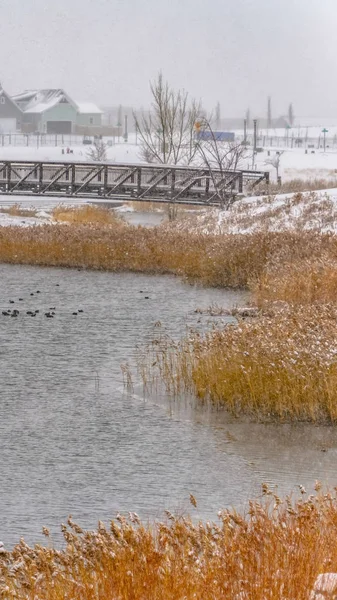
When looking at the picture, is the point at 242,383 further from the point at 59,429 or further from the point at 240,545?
the point at 240,545

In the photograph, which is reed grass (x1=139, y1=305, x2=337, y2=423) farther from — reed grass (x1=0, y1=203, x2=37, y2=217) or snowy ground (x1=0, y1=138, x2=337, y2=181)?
snowy ground (x1=0, y1=138, x2=337, y2=181)

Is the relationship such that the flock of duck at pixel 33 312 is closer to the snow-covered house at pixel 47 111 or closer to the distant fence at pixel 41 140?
the distant fence at pixel 41 140

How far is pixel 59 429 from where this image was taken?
14.3m

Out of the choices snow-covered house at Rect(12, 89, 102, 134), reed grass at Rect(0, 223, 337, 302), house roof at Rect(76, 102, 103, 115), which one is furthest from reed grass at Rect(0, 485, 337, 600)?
house roof at Rect(76, 102, 103, 115)

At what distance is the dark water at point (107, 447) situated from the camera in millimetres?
11188

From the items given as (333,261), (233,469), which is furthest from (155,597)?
(333,261)

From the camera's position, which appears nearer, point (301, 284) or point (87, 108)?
point (301, 284)

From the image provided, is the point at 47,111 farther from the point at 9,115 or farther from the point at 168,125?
the point at 168,125

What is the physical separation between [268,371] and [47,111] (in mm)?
140015

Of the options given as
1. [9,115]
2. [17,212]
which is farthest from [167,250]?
[9,115]

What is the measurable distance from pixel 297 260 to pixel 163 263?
5.97 metres

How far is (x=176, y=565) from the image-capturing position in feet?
22.5

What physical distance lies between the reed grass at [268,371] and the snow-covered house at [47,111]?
135726mm

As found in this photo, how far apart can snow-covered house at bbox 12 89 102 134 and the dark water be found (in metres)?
133
